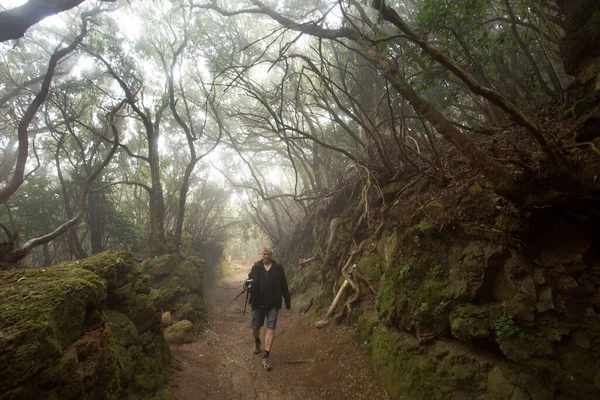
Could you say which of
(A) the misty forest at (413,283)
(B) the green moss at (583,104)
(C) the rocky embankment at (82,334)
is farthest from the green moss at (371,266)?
(C) the rocky embankment at (82,334)

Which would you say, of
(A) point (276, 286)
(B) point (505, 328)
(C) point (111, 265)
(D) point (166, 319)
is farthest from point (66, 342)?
(D) point (166, 319)

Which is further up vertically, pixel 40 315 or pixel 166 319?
pixel 40 315

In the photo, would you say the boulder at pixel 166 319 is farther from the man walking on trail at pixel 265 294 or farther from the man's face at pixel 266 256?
the man's face at pixel 266 256

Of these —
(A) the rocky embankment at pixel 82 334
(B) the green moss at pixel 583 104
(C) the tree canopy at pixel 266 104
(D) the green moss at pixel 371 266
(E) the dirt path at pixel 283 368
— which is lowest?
(E) the dirt path at pixel 283 368

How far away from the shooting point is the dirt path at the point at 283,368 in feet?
12.6

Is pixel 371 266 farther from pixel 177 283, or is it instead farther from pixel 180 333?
pixel 177 283

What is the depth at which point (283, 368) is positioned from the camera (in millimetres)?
4516

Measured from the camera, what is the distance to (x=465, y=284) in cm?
323

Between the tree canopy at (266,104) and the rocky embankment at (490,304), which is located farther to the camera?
the tree canopy at (266,104)

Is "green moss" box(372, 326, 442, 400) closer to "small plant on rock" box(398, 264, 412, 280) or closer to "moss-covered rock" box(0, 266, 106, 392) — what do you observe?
"small plant on rock" box(398, 264, 412, 280)

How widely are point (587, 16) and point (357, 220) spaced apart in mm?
5180

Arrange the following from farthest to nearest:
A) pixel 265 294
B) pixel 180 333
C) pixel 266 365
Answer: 1. pixel 180 333
2. pixel 265 294
3. pixel 266 365

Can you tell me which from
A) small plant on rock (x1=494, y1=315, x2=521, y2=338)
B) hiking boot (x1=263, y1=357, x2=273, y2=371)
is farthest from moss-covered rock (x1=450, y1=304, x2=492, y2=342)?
hiking boot (x1=263, y1=357, x2=273, y2=371)

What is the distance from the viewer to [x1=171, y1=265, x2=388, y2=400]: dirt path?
3.84 metres
